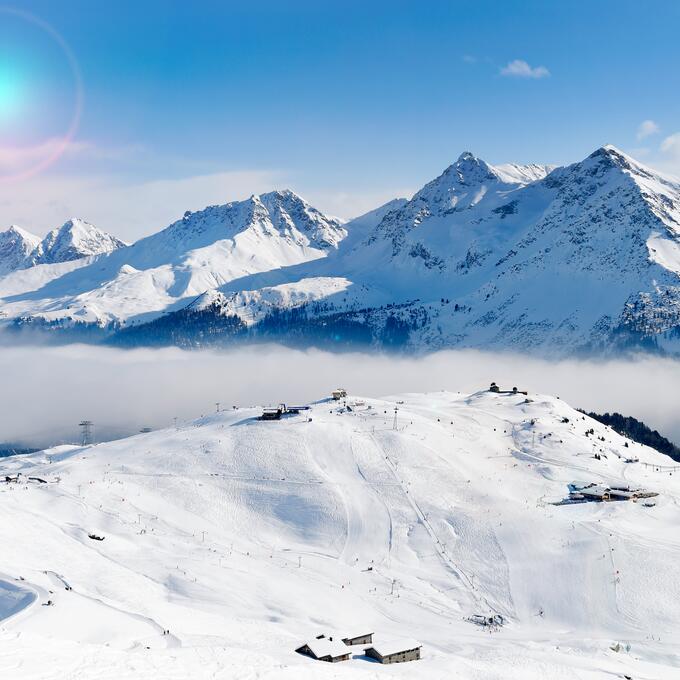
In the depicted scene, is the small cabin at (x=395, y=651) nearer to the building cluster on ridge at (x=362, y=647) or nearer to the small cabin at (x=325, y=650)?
the building cluster on ridge at (x=362, y=647)

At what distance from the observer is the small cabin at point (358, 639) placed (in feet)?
224

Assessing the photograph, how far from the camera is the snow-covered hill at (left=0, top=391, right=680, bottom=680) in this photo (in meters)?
63.7

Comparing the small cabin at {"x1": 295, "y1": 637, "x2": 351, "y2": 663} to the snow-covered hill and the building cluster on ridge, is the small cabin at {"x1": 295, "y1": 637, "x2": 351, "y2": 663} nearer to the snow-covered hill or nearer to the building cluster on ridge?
the building cluster on ridge

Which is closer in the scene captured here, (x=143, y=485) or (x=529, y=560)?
(x=529, y=560)

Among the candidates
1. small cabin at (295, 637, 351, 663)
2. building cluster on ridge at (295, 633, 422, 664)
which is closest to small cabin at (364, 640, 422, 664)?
building cluster on ridge at (295, 633, 422, 664)

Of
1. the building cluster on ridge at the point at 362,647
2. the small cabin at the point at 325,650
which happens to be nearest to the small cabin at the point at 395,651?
the building cluster on ridge at the point at 362,647

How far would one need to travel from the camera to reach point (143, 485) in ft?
376

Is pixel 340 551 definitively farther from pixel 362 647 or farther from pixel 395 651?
pixel 395 651

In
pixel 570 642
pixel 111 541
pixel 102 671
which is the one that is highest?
pixel 102 671

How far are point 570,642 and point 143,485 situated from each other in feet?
216

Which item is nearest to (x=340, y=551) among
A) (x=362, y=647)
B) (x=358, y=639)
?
(x=358, y=639)

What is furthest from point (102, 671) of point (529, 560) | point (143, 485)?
point (143, 485)

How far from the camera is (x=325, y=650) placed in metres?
62.8

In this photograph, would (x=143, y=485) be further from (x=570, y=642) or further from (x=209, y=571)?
(x=570, y=642)
